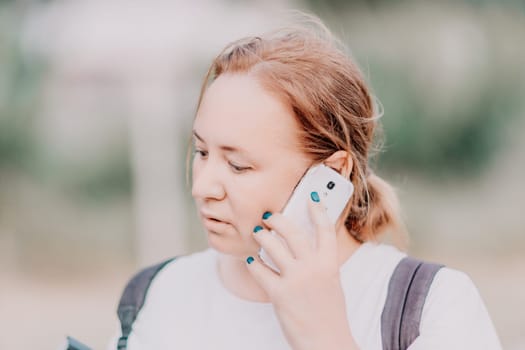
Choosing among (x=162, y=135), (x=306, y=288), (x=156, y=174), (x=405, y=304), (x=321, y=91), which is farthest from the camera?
(x=156, y=174)

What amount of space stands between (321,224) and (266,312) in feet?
0.87

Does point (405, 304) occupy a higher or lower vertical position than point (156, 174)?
higher

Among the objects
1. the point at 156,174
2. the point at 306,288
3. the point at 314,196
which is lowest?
the point at 156,174

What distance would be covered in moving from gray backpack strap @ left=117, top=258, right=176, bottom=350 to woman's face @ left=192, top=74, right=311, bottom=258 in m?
0.28

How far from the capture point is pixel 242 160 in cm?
134

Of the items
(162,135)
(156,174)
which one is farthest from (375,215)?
(156,174)

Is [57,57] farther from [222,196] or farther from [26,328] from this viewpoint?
[222,196]

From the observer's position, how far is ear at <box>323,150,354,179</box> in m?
1.46

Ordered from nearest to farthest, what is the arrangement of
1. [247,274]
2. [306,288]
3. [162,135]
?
[306,288] < [247,274] < [162,135]

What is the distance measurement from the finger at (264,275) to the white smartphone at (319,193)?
4cm

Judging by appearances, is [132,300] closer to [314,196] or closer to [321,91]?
[314,196]

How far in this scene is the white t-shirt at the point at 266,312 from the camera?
1.27 m

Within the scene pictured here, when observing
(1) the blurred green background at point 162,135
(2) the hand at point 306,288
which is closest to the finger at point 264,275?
(2) the hand at point 306,288

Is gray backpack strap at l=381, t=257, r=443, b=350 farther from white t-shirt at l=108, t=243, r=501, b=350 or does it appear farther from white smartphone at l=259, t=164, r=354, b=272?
white smartphone at l=259, t=164, r=354, b=272
